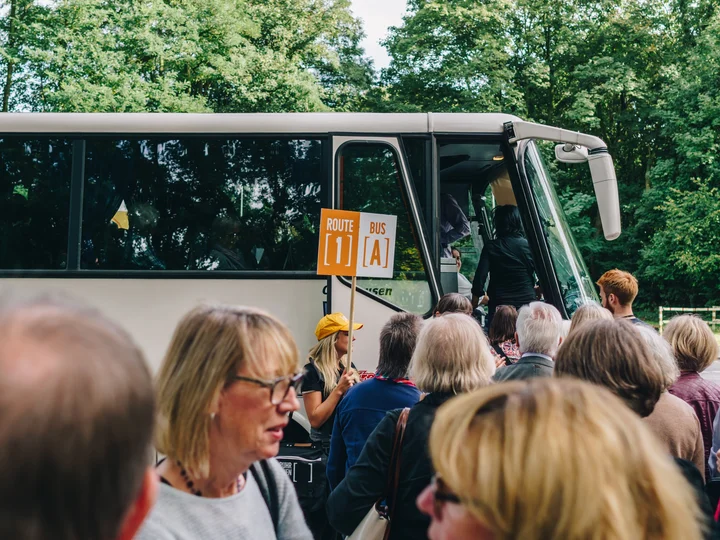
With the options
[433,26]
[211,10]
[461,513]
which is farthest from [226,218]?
[433,26]

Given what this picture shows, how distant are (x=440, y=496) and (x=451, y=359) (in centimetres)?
176

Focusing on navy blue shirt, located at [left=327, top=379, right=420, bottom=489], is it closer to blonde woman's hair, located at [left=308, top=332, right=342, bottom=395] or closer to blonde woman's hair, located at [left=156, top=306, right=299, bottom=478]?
blonde woman's hair, located at [left=308, top=332, right=342, bottom=395]

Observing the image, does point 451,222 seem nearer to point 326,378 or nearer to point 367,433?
point 326,378

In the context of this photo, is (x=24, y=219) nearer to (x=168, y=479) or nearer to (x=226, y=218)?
(x=226, y=218)

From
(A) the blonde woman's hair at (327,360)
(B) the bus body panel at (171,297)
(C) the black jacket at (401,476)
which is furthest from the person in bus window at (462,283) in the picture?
(C) the black jacket at (401,476)

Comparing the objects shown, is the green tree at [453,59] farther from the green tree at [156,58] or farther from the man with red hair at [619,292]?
the man with red hair at [619,292]

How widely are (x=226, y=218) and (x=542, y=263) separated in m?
2.93

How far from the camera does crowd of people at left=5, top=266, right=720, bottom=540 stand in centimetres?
81

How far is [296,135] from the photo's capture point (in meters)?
6.59

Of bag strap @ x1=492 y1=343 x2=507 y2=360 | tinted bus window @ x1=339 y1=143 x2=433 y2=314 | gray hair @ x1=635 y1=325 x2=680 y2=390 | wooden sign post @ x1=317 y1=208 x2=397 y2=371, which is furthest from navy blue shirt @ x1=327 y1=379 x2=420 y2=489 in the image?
tinted bus window @ x1=339 y1=143 x2=433 y2=314

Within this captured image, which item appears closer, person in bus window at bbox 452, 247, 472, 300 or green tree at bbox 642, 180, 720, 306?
person in bus window at bbox 452, 247, 472, 300

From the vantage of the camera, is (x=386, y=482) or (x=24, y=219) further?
(x=24, y=219)

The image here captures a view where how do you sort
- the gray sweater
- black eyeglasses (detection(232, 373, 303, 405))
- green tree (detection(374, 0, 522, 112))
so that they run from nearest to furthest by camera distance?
the gray sweater, black eyeglasses (detection(232, 373, 303, 405)), green tree (detection(374, 0, 522, 112))

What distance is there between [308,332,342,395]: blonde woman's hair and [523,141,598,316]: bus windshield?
225 cm
